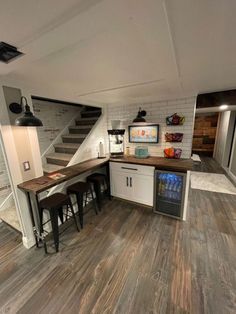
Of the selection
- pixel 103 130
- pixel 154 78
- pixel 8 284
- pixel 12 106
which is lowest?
pixel 8 284

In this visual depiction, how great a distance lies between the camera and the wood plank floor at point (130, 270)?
137cm

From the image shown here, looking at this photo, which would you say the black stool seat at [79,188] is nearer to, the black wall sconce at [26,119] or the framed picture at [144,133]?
the black wall sconce at [26,119]

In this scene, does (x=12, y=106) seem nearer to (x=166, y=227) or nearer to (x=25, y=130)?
(x=25, y=130)

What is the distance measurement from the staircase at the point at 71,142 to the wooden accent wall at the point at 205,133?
18.4 feet

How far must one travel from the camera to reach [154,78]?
178cm

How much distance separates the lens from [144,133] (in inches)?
127

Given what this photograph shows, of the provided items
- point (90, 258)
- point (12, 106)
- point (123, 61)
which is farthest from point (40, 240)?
point (123, 61)

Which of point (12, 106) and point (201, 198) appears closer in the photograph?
point (12, 106)

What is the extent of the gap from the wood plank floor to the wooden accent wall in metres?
5.49

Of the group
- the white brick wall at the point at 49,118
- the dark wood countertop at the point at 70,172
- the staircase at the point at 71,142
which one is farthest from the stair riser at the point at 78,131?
the dark wood countertop at the point at 70,172

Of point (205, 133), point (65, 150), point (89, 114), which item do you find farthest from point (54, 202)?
point (205, 133)

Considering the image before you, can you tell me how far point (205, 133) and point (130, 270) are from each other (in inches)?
291

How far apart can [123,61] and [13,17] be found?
839 mm

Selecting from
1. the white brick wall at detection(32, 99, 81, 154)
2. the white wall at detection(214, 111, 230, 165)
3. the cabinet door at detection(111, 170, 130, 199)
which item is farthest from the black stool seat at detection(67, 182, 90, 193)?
the white wall at detection(214, 111, 230, 165)
